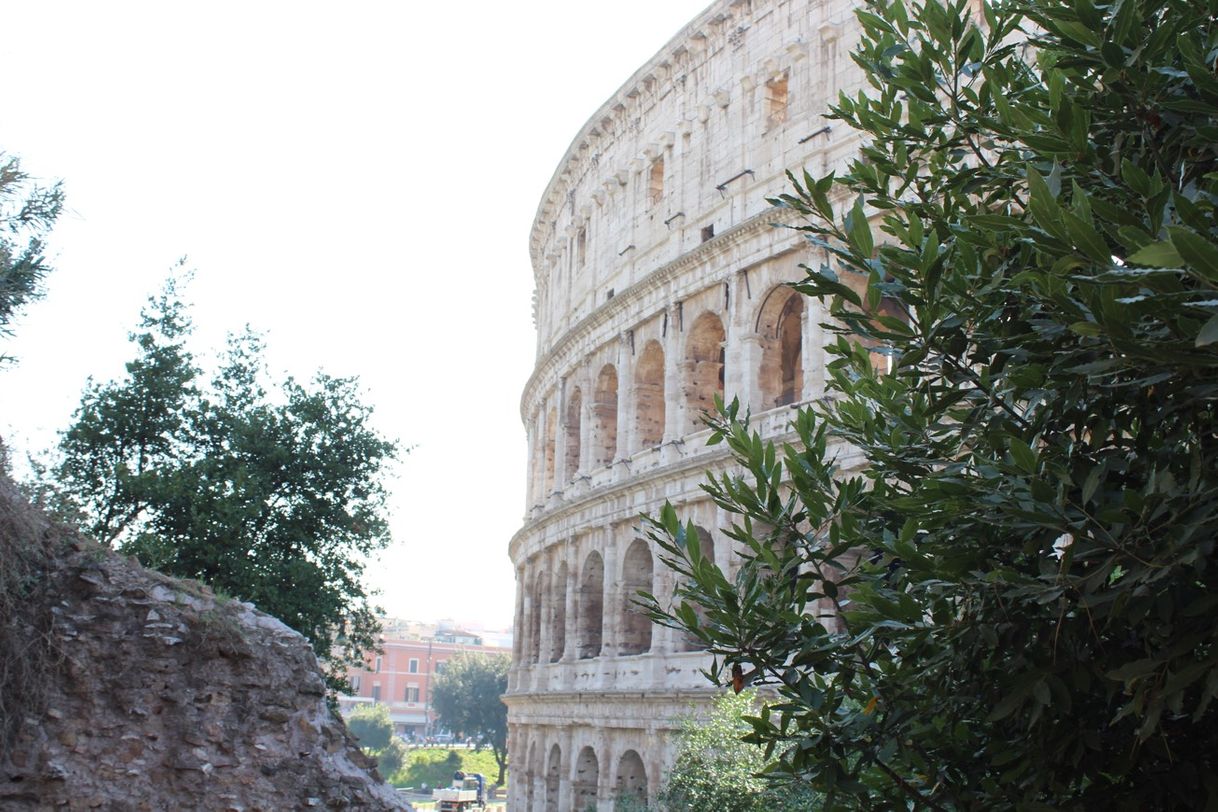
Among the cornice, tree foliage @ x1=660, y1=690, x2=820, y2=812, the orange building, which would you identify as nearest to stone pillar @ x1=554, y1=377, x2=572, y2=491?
the cornice

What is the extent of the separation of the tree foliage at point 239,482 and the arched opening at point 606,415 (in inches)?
173

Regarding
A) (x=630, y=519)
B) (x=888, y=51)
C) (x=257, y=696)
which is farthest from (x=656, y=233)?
(x=888, y=51)

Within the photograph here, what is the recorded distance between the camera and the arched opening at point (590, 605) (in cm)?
2405

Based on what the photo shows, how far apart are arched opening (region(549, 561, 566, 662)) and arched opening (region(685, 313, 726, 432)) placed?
597 cm

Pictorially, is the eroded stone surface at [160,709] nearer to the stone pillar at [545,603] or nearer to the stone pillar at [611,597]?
the stone pillar at [611,597]

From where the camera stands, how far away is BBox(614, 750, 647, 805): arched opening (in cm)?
2125

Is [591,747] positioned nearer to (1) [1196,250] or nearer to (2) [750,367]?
(2) [750,367]

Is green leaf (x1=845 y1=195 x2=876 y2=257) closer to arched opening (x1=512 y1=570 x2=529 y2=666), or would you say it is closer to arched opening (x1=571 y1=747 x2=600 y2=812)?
arched opening (x1=571 y1=747 x2=600 y2=812)

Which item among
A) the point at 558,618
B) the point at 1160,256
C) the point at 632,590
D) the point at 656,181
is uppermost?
the point at 656,181

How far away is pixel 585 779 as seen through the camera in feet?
76.2

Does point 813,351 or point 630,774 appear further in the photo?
point 630,774

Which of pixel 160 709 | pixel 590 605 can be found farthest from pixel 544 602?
pixel 160 709

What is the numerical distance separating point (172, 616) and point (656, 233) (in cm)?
1315

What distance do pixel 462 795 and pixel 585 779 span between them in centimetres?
2623
